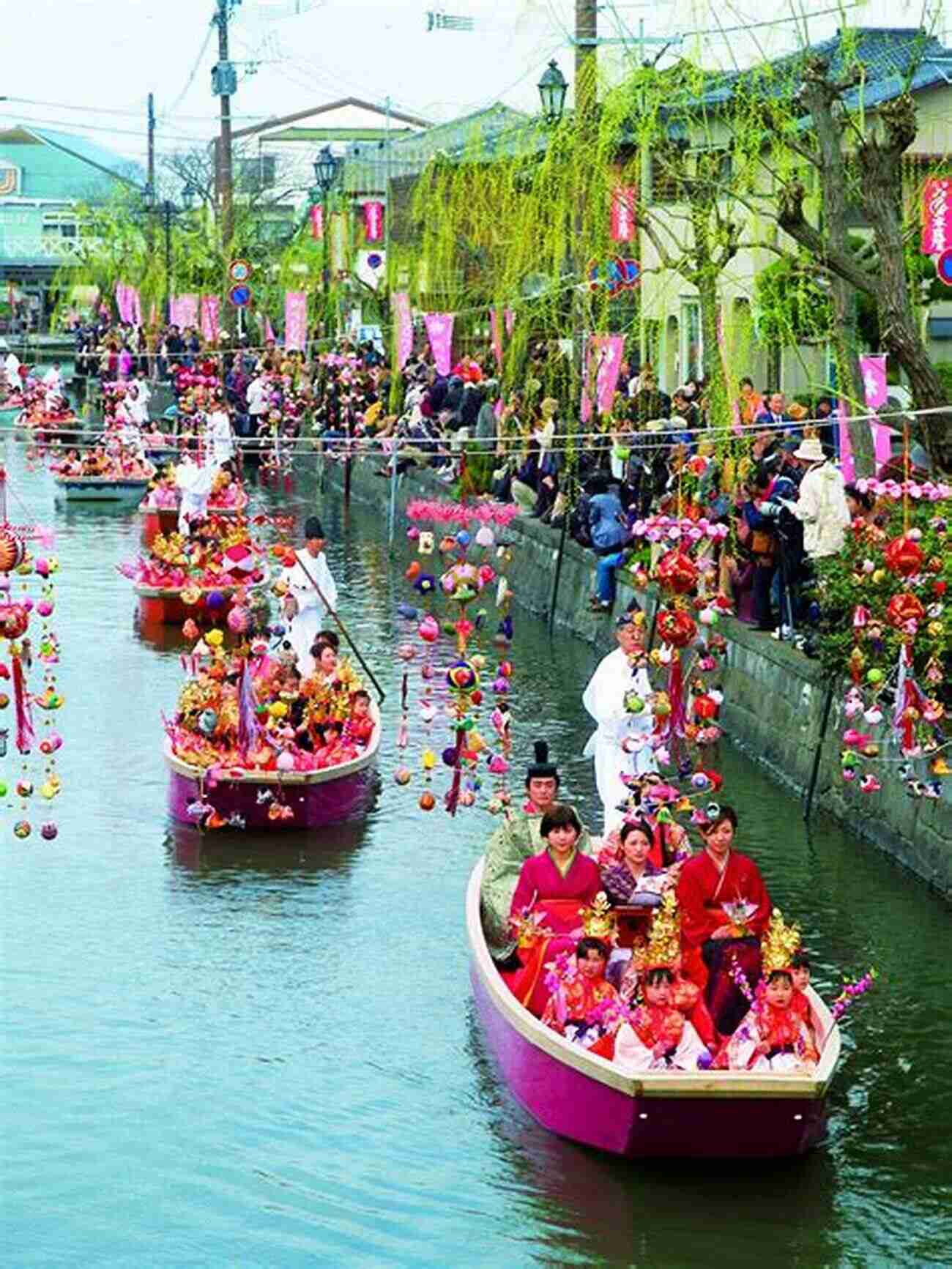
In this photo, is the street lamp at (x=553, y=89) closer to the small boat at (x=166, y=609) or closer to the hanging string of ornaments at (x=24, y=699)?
the small boat at (x=166, y=609)

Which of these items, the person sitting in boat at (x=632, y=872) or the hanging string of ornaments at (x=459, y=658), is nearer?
the person sitting in boat at (x=632, y=872)

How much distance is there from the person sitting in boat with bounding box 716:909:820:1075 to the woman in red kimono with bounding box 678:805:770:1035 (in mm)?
312

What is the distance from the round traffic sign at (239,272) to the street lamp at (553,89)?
26.1 m

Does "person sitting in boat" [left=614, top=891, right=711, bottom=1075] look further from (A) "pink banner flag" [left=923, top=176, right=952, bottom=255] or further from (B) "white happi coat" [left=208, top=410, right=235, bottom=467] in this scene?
(B) "white happi coat" [left=208, top=410, right=235, bottom=467]

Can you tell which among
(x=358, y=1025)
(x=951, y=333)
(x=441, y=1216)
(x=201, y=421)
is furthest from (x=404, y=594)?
(x=441, y=1216)

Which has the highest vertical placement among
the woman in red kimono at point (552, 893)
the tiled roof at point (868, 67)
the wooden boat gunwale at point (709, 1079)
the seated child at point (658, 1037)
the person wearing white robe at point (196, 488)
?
the tiled roof at point (868, 67)

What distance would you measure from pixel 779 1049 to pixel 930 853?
18.7 ft

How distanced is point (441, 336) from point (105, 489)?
6.85 meters

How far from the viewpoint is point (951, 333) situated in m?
34.1

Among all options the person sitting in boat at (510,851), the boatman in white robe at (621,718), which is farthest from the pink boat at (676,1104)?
the boatman in white robe at (621,718)

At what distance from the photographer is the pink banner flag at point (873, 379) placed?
2212 cm

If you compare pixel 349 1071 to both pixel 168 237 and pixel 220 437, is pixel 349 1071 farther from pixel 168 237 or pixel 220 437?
pixel 168 237

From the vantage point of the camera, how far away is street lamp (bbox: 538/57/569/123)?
29016 millimetres

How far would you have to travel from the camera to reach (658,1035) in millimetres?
13273
